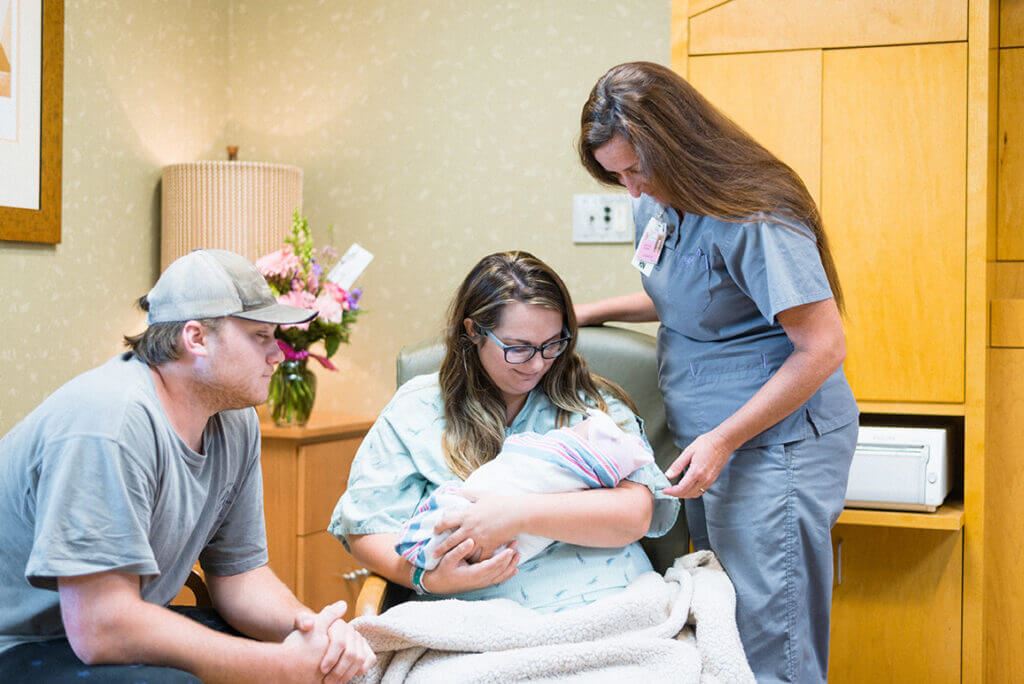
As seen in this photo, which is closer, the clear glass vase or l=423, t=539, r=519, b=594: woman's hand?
l=423, t=539, r=519, b=594: woman's hand

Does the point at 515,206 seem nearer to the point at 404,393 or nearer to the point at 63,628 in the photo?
the point at 404,393

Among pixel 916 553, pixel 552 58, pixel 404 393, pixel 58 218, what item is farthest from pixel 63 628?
pixel 552 58

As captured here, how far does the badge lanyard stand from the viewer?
181cm

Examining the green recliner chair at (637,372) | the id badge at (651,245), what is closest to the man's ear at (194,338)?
the green recliner chair at (637,372)

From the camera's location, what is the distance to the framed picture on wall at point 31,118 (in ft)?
7.82

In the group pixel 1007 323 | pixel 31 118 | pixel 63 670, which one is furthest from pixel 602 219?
pixel 63 670

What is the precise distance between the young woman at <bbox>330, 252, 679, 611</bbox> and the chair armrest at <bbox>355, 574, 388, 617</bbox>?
0.03 metres

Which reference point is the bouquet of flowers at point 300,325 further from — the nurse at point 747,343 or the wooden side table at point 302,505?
the nurse at point 747,343

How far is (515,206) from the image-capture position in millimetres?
2943

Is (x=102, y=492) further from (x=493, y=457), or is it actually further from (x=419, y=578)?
(x=493, y=457)

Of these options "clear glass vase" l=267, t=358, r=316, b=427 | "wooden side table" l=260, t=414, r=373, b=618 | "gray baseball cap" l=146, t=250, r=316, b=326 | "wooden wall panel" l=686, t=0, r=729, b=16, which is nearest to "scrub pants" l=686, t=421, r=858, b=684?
"gray baseball cap" l=146, t=250, r=316, b=326

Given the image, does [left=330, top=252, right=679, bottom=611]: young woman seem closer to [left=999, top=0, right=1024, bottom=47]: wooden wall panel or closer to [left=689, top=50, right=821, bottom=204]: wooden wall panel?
[left=689, top=50, right=821, bottom=204]: wooden wall panel

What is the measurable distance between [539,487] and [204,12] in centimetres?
218

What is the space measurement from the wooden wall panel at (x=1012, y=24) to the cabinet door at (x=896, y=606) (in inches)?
45.9
